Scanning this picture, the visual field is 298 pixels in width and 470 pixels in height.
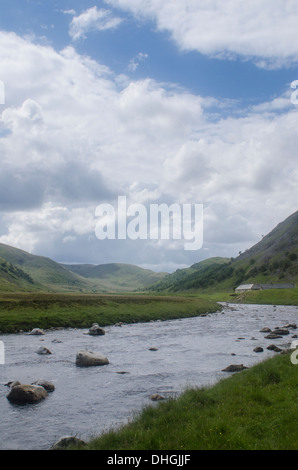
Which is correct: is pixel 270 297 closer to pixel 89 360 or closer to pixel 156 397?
pixel 89 360

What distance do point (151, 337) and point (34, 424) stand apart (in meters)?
30.3

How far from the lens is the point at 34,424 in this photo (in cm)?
1575

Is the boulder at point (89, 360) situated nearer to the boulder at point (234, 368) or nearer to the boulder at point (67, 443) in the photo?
the boulder at point (234, 368)

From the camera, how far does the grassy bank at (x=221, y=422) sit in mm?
11109

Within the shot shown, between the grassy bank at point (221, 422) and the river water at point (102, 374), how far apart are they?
8.78 feet

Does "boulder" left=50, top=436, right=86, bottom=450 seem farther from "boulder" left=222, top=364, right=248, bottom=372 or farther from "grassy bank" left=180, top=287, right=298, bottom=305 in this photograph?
"grassy bank" left=180, top=287, right=298, bottom=305

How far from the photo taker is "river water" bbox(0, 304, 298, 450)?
51.1 ft

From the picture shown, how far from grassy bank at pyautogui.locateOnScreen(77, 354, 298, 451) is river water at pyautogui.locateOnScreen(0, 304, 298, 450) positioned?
105 inches

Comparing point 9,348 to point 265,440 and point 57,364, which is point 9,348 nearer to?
point 57,364

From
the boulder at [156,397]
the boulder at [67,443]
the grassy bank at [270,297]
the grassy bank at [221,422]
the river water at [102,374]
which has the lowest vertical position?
the grassy bank at [270,297]

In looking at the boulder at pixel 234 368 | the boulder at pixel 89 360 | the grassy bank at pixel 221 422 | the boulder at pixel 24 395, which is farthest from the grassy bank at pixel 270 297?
the boulder at pixel 24 395

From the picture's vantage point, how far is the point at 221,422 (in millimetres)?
12648

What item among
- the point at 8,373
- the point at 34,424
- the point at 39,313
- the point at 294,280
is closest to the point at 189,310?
the point at 39,313

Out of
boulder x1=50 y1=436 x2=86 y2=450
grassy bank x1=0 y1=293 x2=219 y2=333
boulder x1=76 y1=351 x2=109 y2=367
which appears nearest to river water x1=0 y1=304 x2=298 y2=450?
boulder x1=76 y1=351 x2=109 y2=367
